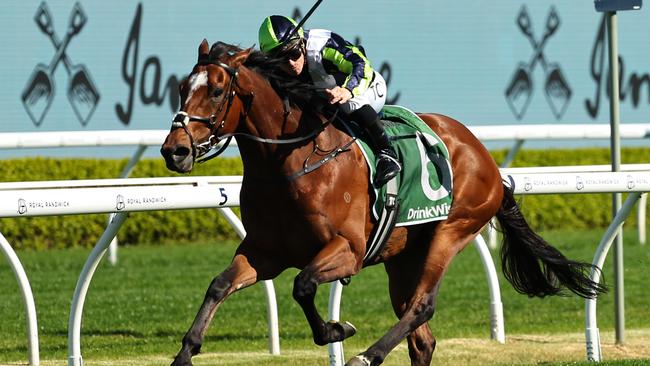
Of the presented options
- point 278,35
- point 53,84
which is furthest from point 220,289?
point 53,84

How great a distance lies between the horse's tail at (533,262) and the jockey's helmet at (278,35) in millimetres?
1617

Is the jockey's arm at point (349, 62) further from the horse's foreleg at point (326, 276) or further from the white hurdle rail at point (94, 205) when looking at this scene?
the white hurdle rail at point (94, 205)

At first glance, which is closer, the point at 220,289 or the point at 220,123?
the point at 220,123

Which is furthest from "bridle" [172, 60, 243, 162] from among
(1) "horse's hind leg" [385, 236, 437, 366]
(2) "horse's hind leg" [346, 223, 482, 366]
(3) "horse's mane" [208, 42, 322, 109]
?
(1) "horse's hind leg" [385, 236, 437, 366]

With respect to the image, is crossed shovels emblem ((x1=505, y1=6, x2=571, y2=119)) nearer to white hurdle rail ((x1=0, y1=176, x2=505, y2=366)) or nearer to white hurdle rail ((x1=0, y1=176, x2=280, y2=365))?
white hurdle rail ((x1=0, y1=176, x2=505, y2=366))

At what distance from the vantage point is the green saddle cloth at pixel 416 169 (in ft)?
17.4

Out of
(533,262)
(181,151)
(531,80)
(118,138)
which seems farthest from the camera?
(531,80)

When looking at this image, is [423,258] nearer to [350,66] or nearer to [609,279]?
[350,66]

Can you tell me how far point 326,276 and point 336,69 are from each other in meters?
0.93

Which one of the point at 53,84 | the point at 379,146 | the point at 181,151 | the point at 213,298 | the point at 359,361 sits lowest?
the point at 359,361

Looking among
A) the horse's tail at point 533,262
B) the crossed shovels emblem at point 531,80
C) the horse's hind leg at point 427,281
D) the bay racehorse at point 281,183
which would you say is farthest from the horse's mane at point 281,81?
the crossed shovels emblem at point 531,80

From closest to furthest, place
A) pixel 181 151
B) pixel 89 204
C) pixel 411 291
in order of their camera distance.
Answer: pixel 181 151, pixel 89 204, pixel 411 291

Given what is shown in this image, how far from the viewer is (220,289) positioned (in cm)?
475

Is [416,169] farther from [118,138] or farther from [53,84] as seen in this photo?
[53,84]
